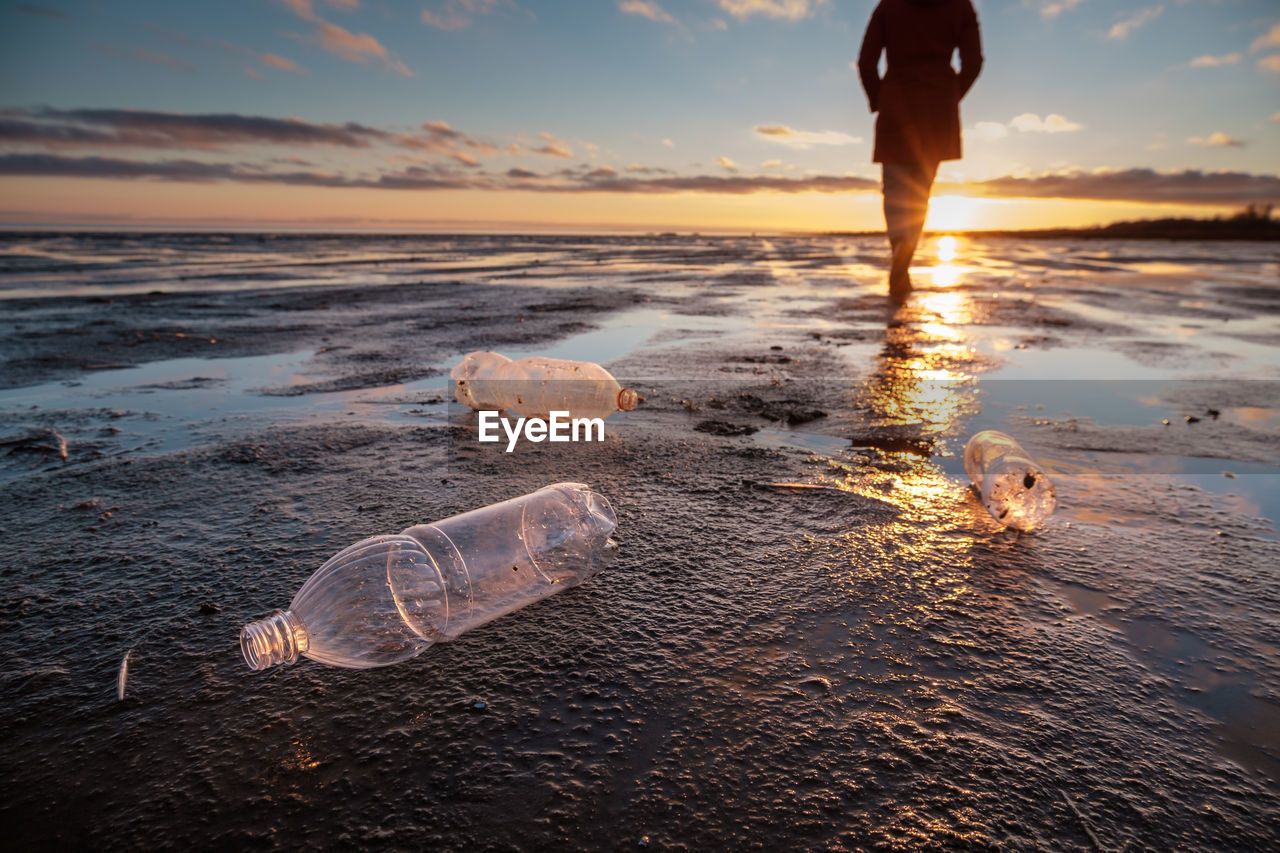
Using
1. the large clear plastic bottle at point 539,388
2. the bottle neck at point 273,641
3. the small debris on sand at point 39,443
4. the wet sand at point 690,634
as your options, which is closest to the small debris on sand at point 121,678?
the wet sand at point 690,634

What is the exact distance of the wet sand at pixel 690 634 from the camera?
40.3 inches

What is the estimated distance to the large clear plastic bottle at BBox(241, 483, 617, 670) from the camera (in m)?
1.40

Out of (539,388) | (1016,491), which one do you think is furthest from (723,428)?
(1016,491)

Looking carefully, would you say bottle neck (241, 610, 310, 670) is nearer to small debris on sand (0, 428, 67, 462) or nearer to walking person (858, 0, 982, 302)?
small debris on sand (0, 428, 67, 462)

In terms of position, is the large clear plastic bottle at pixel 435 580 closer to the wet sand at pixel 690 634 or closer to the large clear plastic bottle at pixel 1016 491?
the wet sand at pixel 690 634

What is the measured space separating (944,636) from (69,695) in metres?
1.83

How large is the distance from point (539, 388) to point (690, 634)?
2.29 meters

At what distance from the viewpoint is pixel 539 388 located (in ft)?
11.6

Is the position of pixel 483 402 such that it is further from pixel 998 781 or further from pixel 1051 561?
pixel 998 781

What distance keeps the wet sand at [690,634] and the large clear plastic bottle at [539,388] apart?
186 millimetres

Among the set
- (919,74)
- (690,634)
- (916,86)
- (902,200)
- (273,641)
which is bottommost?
(690,634)

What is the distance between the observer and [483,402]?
3619 mm

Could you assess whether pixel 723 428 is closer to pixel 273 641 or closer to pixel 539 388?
pixel 539 388

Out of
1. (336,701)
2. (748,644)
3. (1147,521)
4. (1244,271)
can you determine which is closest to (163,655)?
(336,701)
